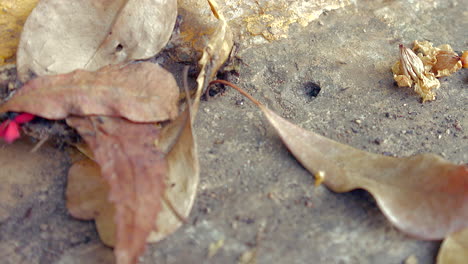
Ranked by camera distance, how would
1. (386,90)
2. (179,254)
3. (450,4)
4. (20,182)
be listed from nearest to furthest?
(179,254), (20,182), (386,90), (450,4)

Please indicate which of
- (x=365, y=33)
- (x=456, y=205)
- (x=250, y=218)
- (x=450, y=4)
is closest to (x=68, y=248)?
(x=250, y=218)

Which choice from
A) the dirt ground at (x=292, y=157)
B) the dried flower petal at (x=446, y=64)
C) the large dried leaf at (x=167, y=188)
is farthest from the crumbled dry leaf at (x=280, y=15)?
the large dried leaf at (x=167, y=188)

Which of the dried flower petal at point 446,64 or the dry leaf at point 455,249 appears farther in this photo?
the dried flower petal at point 446,64

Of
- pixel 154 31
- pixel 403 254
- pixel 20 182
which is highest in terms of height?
pixel 154 31

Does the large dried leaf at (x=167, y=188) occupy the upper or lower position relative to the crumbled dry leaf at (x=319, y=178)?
upper

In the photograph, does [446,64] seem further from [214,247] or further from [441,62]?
[214,247]

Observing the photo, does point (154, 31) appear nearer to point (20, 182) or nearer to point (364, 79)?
point (20, 182)

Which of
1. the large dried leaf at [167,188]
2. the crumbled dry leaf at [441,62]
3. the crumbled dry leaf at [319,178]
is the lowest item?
the crumbled dry leaf at [441,62]

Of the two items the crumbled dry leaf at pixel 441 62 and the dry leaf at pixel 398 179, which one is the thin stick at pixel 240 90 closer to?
the dry leaf at pixel 398 179
